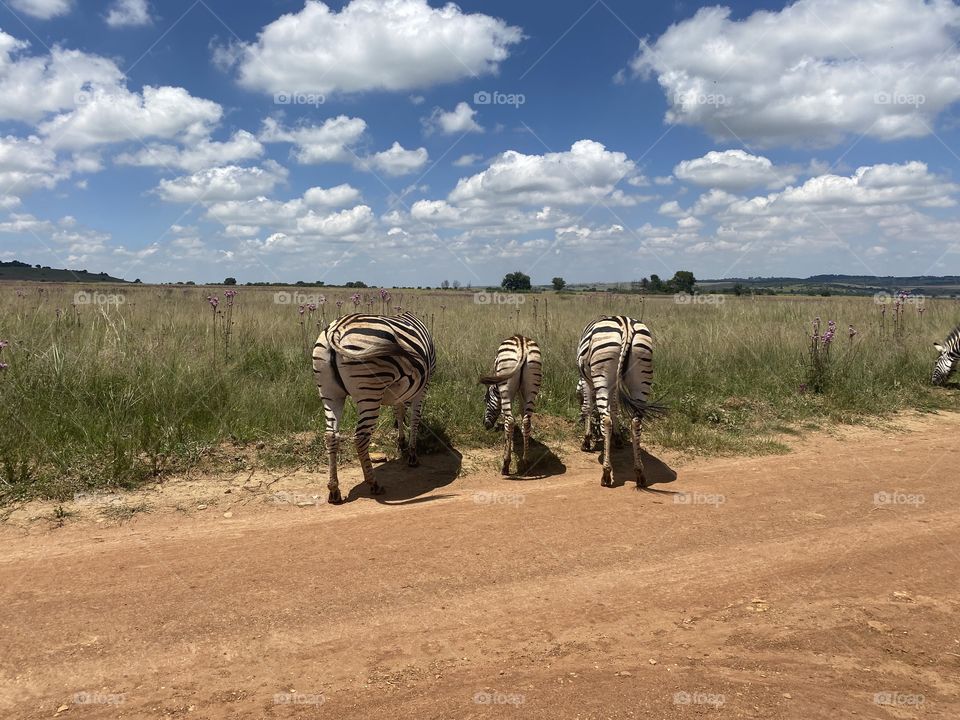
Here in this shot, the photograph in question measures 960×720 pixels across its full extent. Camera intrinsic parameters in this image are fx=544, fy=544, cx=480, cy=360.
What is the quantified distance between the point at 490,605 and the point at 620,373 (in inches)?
135

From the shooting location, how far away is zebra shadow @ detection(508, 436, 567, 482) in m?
6.49

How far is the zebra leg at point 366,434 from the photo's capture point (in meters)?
5.66

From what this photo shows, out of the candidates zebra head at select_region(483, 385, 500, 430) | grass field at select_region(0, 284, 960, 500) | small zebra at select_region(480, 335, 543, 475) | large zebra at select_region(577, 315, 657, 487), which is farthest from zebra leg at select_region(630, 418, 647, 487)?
zebra head at select_region(483, 385, 500, 430)

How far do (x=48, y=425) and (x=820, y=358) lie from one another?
1178cm

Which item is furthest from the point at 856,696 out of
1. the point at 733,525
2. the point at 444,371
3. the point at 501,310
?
the point at 501,310

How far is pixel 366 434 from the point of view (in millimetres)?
5676

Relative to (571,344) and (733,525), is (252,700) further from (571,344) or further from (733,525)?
(571,344)

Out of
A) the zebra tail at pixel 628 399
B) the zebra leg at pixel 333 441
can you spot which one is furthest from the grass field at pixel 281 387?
the zebra tail at pixel 628 399

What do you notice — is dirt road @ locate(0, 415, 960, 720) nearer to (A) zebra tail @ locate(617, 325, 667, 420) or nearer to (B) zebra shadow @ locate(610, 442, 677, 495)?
(B) zebra shadow @ locate(610, 442, 677, 495)

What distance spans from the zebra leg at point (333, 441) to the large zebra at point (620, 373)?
2.91 m

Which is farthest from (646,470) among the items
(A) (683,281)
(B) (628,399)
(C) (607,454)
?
(A) (683,281)

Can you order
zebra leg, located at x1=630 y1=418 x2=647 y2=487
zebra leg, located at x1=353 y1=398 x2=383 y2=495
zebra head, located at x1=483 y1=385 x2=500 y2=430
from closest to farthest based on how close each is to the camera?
zebra leg, located at x1=353 y1=398 x2=383 y2=495
zebra leg, located at x1=630 y1=418 x2=647 y2=487
zebra head, located at x1=483 y1=385 x2=500 y2=430

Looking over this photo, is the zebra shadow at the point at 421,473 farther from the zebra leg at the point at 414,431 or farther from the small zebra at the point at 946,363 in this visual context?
the small zebra at the point at 946,363

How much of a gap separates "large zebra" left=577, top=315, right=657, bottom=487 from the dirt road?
2.40ft
